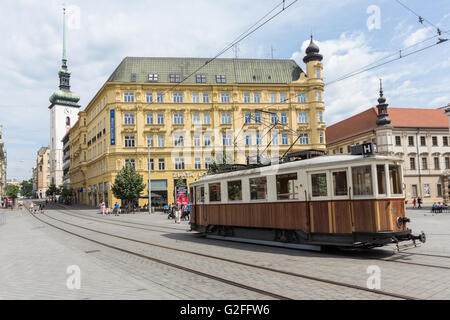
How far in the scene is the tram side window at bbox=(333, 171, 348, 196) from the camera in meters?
10.5

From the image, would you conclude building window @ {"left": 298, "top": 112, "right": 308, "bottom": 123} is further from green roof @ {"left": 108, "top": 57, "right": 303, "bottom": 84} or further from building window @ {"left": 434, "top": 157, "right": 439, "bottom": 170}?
building window @ {"left": 434, "top": 157, "right": 439, "bottom": 170}

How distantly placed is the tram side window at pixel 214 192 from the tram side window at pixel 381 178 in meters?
6.68

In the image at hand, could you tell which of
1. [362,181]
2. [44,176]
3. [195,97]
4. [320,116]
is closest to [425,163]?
[320,116]

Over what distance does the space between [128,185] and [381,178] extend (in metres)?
36.4

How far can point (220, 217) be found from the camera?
589 inches

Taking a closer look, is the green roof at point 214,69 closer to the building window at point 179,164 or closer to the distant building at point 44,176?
the building window at point 179,164

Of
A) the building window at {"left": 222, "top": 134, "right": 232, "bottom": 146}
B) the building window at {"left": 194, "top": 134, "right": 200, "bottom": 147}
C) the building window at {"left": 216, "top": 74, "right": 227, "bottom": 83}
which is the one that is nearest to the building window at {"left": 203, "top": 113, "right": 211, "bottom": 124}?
the building window at {"left": 194, "top": 134, "right": 200, "bottom": 147}

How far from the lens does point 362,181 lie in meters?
10.2

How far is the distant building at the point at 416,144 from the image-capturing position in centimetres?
5500

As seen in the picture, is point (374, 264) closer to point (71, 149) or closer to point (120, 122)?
point (120, 122)

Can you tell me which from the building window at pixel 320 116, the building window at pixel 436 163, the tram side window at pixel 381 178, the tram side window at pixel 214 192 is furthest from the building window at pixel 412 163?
the tram side window at pixel 381 178

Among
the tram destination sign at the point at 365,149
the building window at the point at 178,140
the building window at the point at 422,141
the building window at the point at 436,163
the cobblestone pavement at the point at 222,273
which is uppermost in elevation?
the building window at the point at 178,140

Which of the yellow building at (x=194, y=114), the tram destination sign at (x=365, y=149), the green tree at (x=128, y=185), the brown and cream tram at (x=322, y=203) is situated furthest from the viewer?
the yellow building at (x=194, y=114)

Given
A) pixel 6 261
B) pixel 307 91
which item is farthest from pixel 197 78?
pixel 6 261
